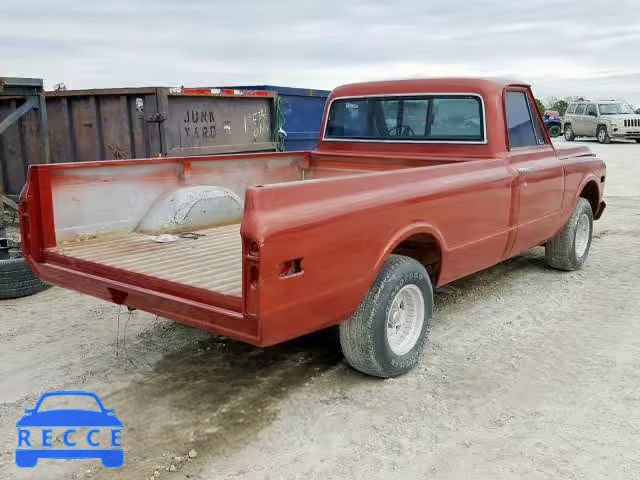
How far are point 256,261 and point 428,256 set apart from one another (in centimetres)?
177

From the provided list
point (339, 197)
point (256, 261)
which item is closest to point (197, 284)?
point (256, 261)

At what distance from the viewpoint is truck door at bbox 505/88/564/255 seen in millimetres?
5109

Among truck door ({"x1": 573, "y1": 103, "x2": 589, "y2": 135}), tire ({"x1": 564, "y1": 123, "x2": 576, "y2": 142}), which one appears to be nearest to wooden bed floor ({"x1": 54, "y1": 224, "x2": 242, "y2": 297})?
truck door ({"x1": 573, "y1": 103, "x2": 589, "y2": 135})

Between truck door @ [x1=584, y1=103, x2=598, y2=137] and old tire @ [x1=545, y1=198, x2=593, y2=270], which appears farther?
truck door @ [x1=584, y1=103, x2=598, y2=137]

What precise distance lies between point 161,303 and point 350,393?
122 cm

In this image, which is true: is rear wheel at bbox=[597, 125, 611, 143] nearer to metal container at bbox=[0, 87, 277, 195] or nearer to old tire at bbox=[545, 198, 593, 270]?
metal container at bbox=[0, 87, 277, 195]

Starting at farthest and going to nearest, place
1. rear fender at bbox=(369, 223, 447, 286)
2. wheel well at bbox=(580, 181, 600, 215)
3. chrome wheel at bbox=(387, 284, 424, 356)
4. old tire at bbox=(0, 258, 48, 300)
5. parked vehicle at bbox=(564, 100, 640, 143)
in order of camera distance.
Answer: parked vehicle at bbox=(564, 100, 640, 143), wheel well at bbox=(580, 181, 600, 215), old tire at bbox=(0, 258, 48, 300), chrome wheel at bbox=(387, 284, 424, 356), rear fender at bbox=(369, 223, 447, 286)

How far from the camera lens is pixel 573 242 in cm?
627

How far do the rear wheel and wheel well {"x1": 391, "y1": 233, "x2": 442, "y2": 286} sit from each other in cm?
2445

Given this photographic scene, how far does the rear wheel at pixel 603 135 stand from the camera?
84.9 feet

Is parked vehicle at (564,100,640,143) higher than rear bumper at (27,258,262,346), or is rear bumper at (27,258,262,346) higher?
parked vehicle at (564,100,640,143)

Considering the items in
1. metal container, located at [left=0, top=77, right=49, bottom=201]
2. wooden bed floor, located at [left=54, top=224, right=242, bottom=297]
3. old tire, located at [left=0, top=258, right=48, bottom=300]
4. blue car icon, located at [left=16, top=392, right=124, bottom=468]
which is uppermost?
metal container, located at [left=0, top=77, right=49, bottom=201]

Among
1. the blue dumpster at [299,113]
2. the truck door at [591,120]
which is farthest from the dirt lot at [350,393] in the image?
the truck door at [591,120]

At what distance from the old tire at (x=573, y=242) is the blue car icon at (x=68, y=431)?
15.1ft
